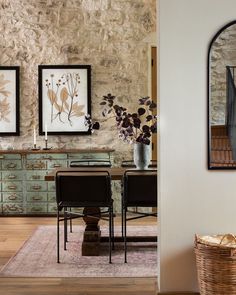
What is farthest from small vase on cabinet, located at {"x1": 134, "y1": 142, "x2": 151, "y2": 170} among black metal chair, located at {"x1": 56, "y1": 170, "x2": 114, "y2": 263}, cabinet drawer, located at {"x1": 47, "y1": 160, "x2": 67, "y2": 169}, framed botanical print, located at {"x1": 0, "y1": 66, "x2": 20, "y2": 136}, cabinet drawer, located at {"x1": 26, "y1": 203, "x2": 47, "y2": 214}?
framed botanical print, located at {"x1": 0, "y1": 66, "x2": 20, "y2": 136}

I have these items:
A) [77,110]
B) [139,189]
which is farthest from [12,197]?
[139,189]

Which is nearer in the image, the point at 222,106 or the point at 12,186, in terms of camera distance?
the point at 222,106

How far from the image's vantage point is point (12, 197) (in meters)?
6.71

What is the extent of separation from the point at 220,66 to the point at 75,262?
2.17 meters

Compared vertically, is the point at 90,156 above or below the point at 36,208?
above

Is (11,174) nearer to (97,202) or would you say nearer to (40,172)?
(40,172)

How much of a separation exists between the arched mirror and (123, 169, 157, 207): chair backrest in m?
1.17

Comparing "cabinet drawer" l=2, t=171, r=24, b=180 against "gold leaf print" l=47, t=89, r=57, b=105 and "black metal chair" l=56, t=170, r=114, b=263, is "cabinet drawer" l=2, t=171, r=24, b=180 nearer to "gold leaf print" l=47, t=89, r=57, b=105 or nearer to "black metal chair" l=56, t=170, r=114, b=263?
"gold leaf print" l=47, t=89, r=57, b=105

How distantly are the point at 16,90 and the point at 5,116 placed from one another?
39cm

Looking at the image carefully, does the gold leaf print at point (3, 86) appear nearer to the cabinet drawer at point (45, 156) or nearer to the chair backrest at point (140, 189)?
the cabinet drawer at point (45, 156)

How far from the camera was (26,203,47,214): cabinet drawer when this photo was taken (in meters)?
6.72

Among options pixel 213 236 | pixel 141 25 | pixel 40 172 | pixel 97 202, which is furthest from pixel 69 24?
pixel 213 236

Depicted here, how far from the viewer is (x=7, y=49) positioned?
7020 mm

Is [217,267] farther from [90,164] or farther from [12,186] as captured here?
[12,186]
